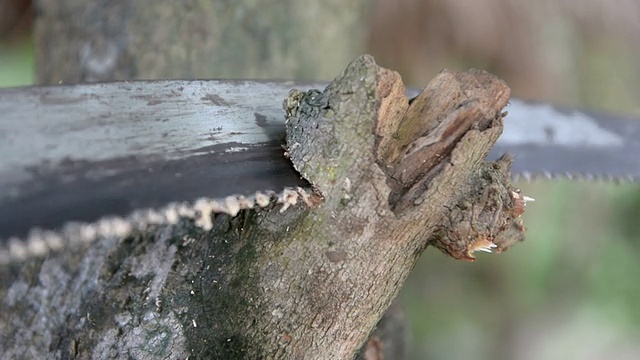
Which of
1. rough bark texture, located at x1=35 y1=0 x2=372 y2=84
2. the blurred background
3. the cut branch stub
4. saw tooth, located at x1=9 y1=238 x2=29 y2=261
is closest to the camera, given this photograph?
saw tooth, located at x1=9 y1=238 x2=29 y2=261

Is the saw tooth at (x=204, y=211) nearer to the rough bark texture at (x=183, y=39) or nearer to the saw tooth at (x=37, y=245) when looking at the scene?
the saw tooth at (x=37, y=245)

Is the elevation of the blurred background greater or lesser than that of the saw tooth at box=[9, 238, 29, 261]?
lesser

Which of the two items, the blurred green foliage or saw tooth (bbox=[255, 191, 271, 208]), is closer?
saw tooth (bbox=[255, 191, 271, 208])

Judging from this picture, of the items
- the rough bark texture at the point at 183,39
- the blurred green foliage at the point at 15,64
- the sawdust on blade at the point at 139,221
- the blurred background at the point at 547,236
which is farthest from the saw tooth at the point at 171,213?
the blurred green foliage at the point at 15,64

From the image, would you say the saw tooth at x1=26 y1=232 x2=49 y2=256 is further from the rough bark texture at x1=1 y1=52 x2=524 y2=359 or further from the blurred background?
the blurred background

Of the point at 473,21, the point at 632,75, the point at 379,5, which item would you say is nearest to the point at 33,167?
the point at 379,5

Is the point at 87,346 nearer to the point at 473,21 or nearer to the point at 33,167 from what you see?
the point at 33,167

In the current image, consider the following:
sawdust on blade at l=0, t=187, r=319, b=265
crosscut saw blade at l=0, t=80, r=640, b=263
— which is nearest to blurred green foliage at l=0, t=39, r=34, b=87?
crosscut saw blade at l=0, t=80, r=640, b=263
